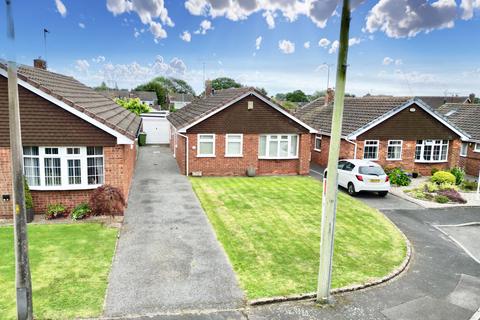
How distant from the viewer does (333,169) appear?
7.61 meters

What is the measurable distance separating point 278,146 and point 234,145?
105 inches

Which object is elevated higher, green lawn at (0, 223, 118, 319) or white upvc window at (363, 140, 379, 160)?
white upvc window at (363, 140, 379, 160)

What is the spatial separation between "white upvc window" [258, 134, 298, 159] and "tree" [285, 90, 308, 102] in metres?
97.1

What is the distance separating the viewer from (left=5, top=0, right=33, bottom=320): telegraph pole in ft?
19.3

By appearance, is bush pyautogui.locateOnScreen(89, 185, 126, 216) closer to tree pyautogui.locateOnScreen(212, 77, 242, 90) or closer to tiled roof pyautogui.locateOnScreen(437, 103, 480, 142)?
tiled roof pyautogui.locateOnScreen(437, 103, 480, 142)

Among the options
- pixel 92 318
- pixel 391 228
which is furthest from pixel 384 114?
pixel 92 318

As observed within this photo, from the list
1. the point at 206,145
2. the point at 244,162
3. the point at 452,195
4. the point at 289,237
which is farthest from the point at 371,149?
the point at 289,237

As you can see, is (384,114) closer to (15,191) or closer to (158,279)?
(158,279)

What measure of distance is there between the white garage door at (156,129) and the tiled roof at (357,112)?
1389cm

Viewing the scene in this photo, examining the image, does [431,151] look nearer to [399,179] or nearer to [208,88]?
[399,179]

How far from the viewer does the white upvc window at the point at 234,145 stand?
21.6m

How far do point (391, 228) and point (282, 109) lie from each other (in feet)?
33.8

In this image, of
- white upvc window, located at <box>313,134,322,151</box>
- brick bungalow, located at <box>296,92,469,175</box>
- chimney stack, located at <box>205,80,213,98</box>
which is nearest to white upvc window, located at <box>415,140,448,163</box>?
brick bungalow, located at <box>296,92,469,175</box>

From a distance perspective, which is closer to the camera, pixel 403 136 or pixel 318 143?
pixel 403 136
